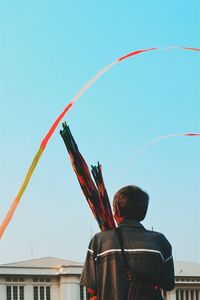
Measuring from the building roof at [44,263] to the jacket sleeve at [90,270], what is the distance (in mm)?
65784

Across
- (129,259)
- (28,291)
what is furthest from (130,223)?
(28,291)

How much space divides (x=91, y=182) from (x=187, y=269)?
225 feet

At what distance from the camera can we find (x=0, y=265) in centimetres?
7044

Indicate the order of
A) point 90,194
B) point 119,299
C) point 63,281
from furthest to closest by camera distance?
point 63,281 < point 90,194 < point 119,299

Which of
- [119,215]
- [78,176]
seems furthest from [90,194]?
[119,215]

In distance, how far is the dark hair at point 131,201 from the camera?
5.25 metres

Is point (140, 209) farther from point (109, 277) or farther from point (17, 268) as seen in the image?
point (17, 268)

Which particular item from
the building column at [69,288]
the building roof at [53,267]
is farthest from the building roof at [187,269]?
the building column at [69,288]

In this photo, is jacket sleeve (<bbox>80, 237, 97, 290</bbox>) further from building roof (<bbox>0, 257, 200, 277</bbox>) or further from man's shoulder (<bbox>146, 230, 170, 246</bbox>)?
building roof (<bbox>0, 257, 200, 277</bbox>)

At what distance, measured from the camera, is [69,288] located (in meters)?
69.0

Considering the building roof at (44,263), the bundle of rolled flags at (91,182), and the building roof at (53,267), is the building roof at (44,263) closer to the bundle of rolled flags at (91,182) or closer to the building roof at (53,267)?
the building roof at (53,267)

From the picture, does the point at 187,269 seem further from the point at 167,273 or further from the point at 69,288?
the point at 167,273

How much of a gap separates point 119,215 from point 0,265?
66.3m

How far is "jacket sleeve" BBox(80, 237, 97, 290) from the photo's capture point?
17.0ft
